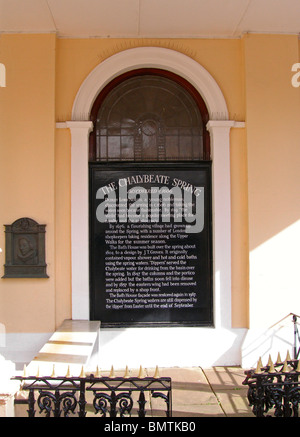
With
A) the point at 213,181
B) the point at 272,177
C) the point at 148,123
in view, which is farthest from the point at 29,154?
the point at 272,177

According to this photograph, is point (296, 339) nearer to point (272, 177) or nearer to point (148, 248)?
point (272, 177)

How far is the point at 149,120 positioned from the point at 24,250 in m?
2.59

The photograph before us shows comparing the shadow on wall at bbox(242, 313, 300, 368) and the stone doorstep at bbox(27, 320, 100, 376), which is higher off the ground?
the stone doorstep at bbox(27, 320, 100, 376)

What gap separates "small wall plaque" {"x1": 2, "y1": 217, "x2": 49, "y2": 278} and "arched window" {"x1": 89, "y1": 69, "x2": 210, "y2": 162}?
1344 millimetres

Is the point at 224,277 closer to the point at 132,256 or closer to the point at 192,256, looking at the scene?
the point at 192,256

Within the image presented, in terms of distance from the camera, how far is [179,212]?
6.13m

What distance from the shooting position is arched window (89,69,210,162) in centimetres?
623

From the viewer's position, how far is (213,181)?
20.1 ft

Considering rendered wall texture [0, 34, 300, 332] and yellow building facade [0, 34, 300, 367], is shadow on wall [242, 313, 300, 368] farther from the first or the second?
rendered wall texture [0, 34, 300, 332]

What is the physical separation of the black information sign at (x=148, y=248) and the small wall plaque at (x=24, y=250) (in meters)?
0.72

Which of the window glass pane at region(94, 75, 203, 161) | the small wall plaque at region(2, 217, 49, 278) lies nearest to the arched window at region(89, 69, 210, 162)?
the window glass pane at region(94, 75, 203, 161)

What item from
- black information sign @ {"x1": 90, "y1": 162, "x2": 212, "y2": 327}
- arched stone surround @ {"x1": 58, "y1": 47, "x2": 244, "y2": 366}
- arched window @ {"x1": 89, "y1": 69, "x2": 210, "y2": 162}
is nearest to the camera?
arched stone surround @ {"x1": 58, "y1": 47, "x2": 244, "y2": 366}
